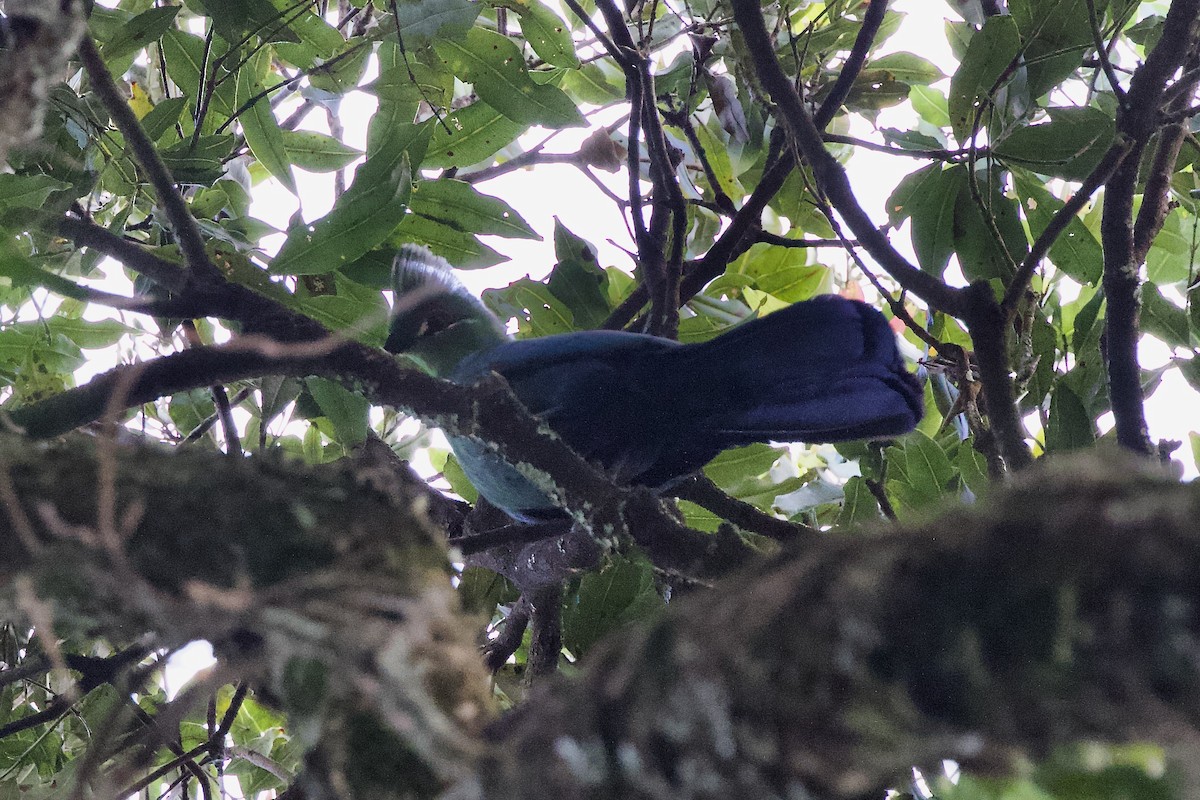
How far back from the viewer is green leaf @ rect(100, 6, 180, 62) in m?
2.38

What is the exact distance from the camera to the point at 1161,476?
81 cm

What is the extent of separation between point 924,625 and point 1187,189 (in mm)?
2664

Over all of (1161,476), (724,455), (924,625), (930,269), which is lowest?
(924,625)

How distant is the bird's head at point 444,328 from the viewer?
298 cm

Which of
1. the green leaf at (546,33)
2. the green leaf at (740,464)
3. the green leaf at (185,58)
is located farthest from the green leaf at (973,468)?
the green leaf at (185,58)

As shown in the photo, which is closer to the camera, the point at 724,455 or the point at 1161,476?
the point at 1161,476

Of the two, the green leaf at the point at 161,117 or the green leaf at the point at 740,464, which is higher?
the green leaf at the point at 161,117

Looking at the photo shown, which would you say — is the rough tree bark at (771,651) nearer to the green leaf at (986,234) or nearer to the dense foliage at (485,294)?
the dense foliage at (485,294)

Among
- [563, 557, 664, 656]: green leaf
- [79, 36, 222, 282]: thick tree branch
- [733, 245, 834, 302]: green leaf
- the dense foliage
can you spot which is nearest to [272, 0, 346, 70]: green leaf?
the dense foliage

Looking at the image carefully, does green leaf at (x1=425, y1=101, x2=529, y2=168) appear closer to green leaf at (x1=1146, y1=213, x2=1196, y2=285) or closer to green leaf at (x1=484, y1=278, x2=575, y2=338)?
green leaf at (x1=484, y1=278, x2=575, y2=338)

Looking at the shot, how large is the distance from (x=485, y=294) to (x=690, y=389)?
0.96 m

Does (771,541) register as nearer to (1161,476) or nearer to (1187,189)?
(1161,476)

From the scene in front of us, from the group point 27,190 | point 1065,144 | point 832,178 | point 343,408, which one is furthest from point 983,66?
point 27,190

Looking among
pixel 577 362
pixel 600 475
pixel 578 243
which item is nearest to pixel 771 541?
pixel 600 475
